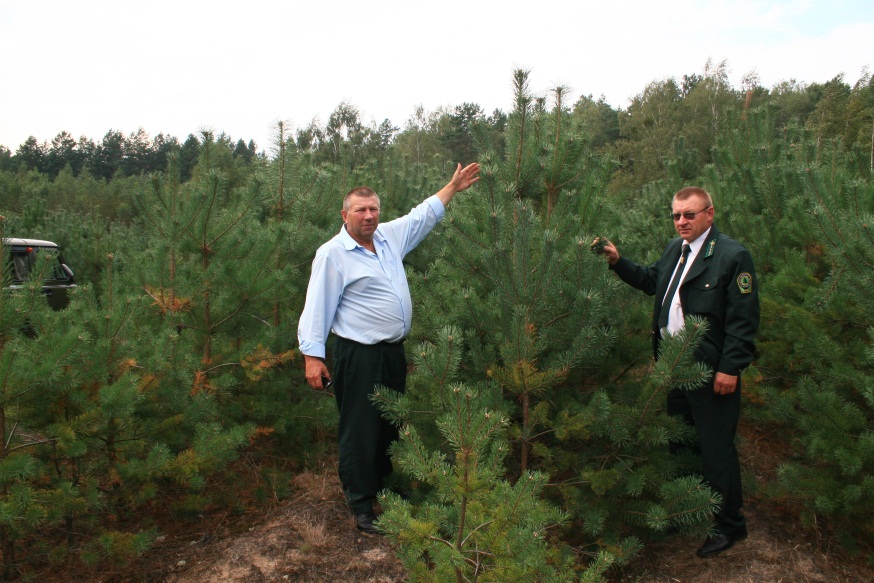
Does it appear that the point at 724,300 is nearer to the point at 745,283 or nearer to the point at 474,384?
the point at 745,283

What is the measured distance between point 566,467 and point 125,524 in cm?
270

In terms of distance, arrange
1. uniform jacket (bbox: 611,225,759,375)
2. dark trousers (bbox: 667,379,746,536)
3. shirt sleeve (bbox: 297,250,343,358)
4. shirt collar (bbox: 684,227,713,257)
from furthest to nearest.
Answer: shirt sleeve (bbox: 297,250,343,358)
shirt collar (bbox: 684,227,713,257)
dark trousers (bbox: 667,379,746,536)
uniform jacket (bbox: 611,225,759,375)

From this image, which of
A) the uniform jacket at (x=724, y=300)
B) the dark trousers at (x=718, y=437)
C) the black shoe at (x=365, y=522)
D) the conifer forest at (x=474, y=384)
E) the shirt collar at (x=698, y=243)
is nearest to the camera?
the conifer forest at (x=474, y=384)

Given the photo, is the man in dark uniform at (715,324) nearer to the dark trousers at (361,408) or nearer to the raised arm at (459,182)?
the raised arm at (459,182)

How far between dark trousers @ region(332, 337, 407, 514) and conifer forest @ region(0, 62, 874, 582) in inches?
8.0

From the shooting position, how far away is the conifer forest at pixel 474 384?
2.70m

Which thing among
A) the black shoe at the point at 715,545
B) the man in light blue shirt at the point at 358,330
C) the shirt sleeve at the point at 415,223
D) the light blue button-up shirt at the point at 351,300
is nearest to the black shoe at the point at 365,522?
the man in light blue shirt at the point at 358,330

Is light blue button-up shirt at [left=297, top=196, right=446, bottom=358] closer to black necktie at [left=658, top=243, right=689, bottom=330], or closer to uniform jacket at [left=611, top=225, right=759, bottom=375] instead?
black necktie at [left=658, top=243, right=689, bottom=330]

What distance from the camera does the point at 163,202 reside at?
4645 mm

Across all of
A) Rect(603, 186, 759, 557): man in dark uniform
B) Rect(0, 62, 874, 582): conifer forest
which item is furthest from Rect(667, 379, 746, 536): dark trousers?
Rect(0, 62, 874, 582): conifer forest

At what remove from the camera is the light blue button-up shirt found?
332cm

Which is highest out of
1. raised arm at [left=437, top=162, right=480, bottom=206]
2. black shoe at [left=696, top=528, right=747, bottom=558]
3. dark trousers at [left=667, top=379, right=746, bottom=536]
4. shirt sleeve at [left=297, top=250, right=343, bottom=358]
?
raised arm at [left=437, top=162, right=480, bottom=206]

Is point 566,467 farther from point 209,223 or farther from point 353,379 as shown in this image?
point 209,223

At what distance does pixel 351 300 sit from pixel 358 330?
6.9 inches
